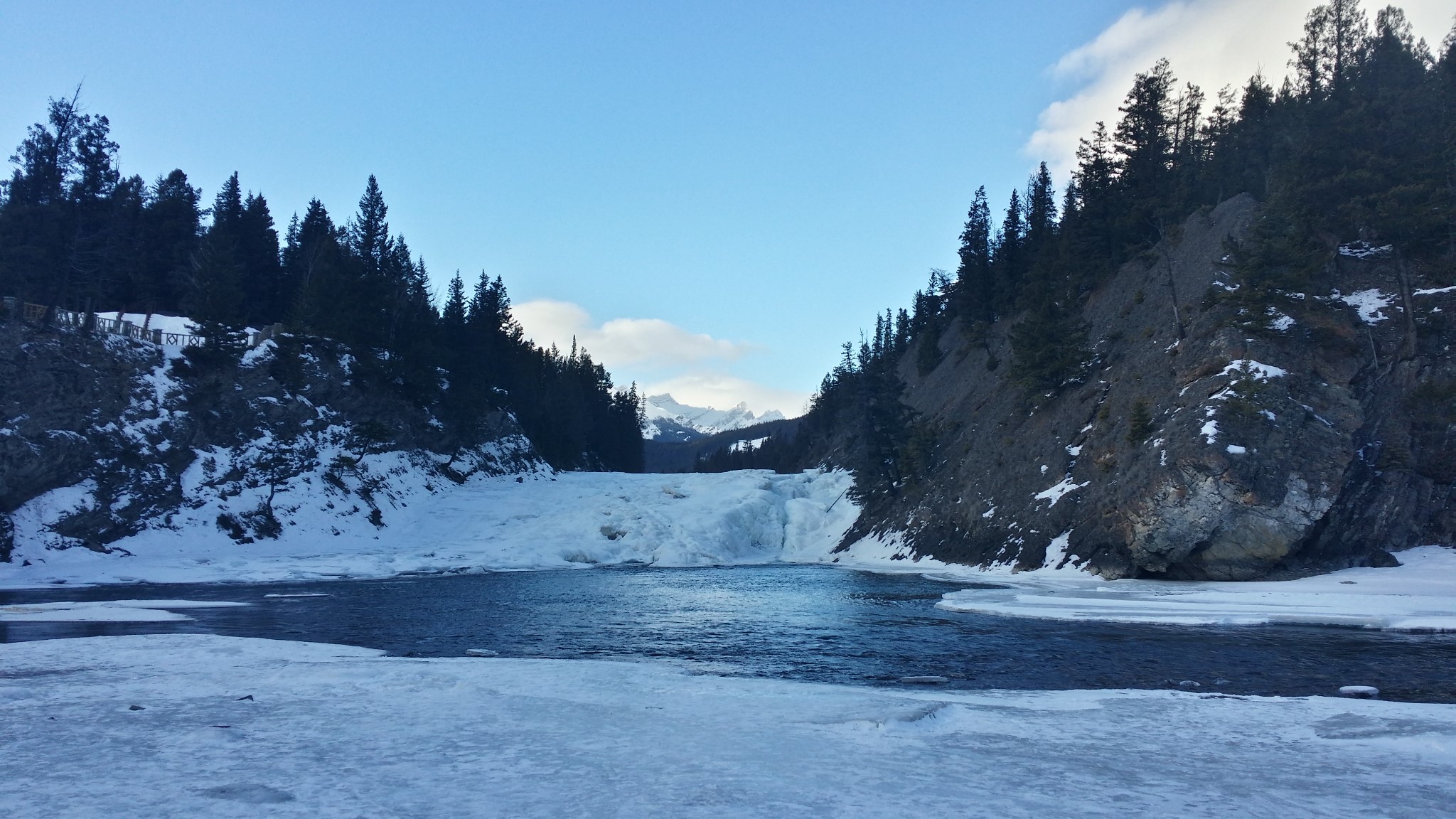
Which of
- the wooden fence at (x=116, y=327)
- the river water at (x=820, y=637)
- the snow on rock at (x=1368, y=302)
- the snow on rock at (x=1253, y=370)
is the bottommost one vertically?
the river water at (x=820, y=637)

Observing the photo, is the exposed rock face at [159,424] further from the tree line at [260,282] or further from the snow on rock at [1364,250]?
the snow on rock at [1364,250]

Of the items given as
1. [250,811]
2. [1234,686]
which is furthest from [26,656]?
[1234,686]

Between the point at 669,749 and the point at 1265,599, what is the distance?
23.0 metres

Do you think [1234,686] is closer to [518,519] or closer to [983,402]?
[983,402]

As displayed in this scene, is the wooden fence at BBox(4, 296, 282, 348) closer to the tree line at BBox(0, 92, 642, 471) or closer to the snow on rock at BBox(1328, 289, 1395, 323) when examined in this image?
the tree line at BBox(0, 92, 642, 471)

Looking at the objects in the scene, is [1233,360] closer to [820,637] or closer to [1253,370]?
[1253,370]

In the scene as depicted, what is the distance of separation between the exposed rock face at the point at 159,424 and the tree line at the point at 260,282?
2324 millimetres

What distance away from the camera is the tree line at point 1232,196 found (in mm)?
33875

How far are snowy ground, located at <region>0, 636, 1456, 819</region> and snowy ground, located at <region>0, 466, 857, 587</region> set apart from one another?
29.3 meters

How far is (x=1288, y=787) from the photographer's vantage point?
22.9ft

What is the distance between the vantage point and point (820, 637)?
1886 cm

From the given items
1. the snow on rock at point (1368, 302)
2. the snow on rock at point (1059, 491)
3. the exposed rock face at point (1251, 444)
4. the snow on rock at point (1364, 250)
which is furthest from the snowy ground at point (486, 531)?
the snow on rock at point (1364, 250)

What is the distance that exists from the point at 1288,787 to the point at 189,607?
2763cm

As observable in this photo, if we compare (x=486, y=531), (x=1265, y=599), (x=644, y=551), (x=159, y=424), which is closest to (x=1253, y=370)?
(x=1265, y=599)
